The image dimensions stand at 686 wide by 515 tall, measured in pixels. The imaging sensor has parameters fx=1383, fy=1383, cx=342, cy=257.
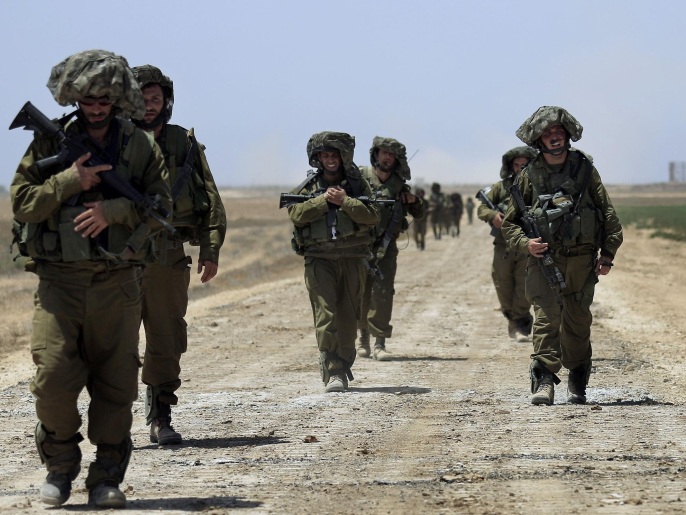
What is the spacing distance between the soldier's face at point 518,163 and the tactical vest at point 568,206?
15.1ft

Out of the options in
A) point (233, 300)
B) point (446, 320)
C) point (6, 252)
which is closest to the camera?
point (446, 320)

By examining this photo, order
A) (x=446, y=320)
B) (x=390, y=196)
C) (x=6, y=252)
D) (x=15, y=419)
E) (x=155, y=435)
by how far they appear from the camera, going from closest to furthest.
Result: (x=155, y=435) < (x=15, y=419) < (x=390, y=196) < (x=446, y=320) < (x=6, y=252)

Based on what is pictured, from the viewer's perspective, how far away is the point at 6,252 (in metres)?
46.5

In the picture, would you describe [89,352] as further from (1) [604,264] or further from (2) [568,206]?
(1) [604,264]

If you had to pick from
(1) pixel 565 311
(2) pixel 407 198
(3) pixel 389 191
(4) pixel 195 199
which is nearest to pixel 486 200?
(2) pixel 407 198

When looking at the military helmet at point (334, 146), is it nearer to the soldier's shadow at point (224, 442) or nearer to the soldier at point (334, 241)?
the soldier at point (334, 241)

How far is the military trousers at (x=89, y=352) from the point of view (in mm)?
6539

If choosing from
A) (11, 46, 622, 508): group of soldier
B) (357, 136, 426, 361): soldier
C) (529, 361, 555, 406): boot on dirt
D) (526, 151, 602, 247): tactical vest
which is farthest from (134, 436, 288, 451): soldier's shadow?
(357, 136, 426, 361): soldier

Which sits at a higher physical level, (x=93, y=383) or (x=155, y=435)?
(x=93, y=383)

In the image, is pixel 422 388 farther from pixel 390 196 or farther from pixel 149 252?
pixel 149 252

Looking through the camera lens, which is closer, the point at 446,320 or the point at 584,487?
the point at 584,487

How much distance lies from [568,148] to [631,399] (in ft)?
6.51

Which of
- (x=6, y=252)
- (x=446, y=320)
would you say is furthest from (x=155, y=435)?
(x=6, y=252)

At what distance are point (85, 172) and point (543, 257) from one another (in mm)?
4533
